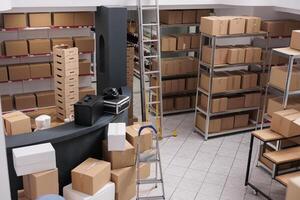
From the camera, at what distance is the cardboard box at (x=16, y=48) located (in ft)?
22.9

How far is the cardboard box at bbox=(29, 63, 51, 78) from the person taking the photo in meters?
7.30

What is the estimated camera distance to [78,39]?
7512mm

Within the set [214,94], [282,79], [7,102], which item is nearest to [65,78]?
[7,102]

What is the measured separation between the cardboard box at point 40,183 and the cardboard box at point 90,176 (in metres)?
0.26

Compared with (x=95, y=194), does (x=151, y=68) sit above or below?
above

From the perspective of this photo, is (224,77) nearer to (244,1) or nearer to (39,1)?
(244,1)

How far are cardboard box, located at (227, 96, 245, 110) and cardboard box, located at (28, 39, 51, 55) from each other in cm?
376

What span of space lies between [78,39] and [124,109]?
2.80 meters

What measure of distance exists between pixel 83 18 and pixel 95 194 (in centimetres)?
416

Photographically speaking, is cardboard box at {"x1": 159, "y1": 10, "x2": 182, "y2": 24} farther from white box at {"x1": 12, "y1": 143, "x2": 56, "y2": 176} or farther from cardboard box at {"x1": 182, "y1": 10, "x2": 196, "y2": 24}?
white box at {"x1": 12, "y1": 143, "x2": 56, "y2": 176}

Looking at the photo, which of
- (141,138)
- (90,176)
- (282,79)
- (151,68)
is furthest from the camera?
(151,68)

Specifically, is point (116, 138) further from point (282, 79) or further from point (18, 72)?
point (18, 72)

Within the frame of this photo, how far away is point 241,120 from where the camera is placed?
744 centimetres

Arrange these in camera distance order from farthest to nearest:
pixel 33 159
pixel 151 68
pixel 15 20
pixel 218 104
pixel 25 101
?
1. pixel 151 68
2. pixel 25 101
3. pixel 218 104
4. pixel 15 20
5. pixel 33 159
